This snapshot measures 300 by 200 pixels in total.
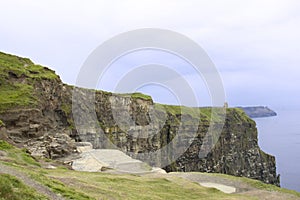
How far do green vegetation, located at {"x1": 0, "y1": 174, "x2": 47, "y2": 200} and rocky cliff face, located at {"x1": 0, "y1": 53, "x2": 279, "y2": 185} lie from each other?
25210mm

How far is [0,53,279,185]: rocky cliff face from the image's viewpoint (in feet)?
159

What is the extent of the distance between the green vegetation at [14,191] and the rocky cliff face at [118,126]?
82.7 feet

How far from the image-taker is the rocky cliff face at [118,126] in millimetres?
48438

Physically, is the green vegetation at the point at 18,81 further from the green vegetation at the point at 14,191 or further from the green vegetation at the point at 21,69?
the green vegetation at the point at 14,191

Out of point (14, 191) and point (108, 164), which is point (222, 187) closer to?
point (108, 164)

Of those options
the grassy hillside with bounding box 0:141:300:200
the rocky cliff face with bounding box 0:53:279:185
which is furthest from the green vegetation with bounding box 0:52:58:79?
the grassy hillside with bounding box 0:141:300:200

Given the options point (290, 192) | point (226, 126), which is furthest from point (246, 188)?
point (226, 126)

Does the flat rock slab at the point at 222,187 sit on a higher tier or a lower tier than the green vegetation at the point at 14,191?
lower

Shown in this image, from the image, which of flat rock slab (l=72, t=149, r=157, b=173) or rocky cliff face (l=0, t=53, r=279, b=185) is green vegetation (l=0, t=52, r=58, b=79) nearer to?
rocky cliff face (l=0, t=53, r=279, b=185)

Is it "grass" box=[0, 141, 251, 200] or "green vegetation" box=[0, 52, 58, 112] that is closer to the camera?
"grass" box=[0, 141, 251, 200]

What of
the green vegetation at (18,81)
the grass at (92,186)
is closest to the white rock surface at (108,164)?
the grass at (92,186)

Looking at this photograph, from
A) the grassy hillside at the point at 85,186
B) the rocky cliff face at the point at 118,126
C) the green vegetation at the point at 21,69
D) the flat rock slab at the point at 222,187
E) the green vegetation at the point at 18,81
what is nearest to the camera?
the grassy hillside at the point at 85,186

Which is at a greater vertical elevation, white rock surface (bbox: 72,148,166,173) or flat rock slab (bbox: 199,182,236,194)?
white rock surface (bbox: 72,148,166,173)

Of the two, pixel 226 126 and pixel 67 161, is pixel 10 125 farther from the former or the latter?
pixel 226 126
